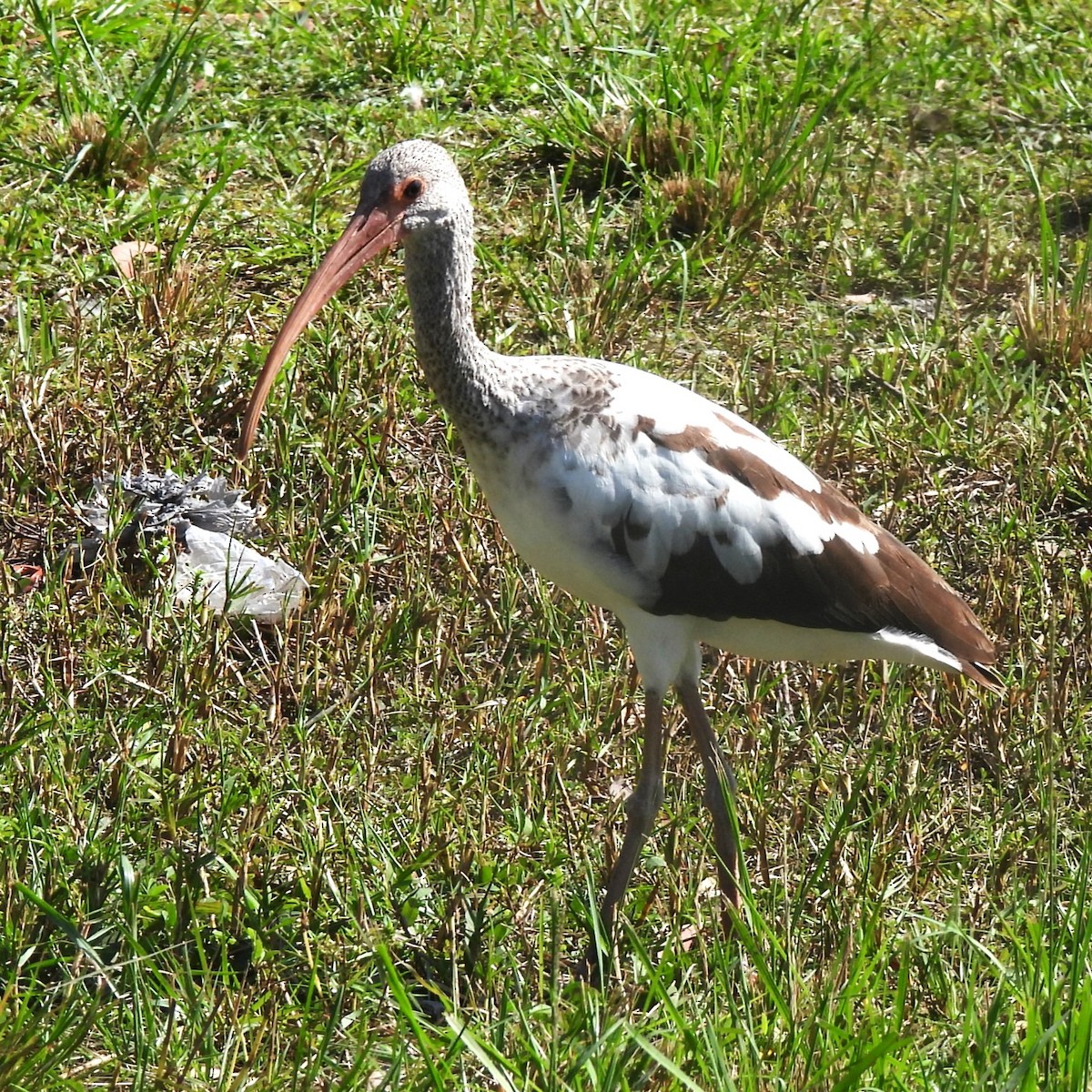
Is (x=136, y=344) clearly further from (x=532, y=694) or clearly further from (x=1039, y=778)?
(x=1039, y=778)

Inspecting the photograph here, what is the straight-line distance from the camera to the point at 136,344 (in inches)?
218

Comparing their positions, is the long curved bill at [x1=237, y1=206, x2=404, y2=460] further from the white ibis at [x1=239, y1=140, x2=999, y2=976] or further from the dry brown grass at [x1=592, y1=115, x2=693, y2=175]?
the dry brown grass at [x1=592, y1=115, x2=693, y2=175]

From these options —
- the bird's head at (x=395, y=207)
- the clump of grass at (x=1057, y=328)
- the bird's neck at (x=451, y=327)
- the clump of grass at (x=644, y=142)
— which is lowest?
the clump of grass at (x=1057, y=328)

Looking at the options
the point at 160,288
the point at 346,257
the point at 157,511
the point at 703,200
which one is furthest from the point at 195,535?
the point at 703,200

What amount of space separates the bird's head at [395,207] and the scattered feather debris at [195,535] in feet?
3.11

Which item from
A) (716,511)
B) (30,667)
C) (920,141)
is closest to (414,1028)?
(716,511)

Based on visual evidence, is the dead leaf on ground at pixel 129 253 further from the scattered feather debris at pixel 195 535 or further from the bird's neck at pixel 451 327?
the bird's neck at pixel 451 327

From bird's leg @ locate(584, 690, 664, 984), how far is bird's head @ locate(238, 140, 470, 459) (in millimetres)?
1195

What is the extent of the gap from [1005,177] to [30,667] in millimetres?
4386

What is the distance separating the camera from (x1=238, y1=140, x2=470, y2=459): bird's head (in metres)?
3.93

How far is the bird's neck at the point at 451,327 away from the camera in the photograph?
13.0ft

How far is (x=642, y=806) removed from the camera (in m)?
4.12

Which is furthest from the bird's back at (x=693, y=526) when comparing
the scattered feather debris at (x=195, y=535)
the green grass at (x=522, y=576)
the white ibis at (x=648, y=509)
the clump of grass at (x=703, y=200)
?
the clump of grass at (x=703, y=200)

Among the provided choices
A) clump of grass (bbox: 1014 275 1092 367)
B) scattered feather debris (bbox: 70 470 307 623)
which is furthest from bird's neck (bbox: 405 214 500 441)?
clump of grass (bbox: 1014 275 1092 367)
